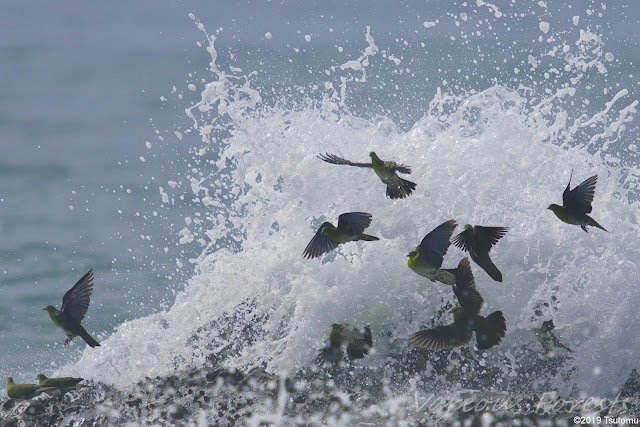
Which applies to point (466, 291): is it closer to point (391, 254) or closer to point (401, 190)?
point (401, 190)

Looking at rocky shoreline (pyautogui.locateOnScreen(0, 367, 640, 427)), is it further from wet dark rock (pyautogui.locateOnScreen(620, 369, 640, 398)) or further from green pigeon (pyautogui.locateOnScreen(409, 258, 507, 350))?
green pigeon (pyautogui.locateOnScreen(409, 258, 507, 350))

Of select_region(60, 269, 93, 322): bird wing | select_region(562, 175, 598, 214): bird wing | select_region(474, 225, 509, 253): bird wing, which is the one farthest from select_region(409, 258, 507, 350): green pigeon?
select_region(60, 269, 93, 322): bird wing

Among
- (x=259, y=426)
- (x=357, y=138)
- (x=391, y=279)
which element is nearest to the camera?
(x=259, y=426)

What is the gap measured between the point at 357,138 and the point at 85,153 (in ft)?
20.4

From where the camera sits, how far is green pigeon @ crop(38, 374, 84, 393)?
14.1 ft

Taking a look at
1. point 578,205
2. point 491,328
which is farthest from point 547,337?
point 578,205

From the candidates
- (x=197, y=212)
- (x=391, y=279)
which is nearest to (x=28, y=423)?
(x=391, y=279)

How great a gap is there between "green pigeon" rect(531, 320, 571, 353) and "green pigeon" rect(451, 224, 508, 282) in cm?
49

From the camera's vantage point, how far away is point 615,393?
3.97m

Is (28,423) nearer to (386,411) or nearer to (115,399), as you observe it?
(115,399)

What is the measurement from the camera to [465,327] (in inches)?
156

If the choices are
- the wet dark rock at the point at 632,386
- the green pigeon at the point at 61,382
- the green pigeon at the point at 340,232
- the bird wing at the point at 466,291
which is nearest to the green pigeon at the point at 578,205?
the bird wing at the point at 466,291

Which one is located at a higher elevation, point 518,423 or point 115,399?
point 115,399

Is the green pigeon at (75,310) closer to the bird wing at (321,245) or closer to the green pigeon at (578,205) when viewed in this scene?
the bird wing at (321,245)
